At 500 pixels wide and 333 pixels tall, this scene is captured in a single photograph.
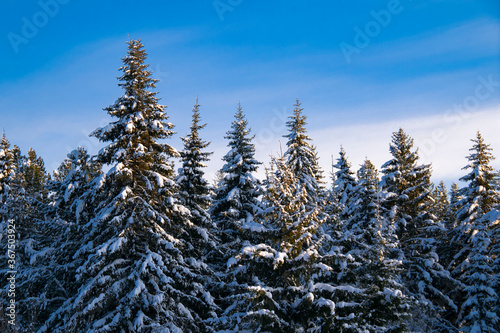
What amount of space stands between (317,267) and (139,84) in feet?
40.8

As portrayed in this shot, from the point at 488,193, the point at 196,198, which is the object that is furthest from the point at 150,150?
the point at 488,193

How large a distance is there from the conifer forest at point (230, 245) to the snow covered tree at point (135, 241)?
7 cm

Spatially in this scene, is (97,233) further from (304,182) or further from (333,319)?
(304,182)

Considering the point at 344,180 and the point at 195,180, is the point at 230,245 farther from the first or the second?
the point at 344,180

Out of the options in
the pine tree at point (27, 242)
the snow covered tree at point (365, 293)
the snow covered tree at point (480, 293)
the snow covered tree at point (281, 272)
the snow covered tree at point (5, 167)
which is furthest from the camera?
the snow covered tree at point (5, 167)

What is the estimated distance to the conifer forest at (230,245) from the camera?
11992 mm

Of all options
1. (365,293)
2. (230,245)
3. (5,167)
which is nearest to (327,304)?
(365,293)

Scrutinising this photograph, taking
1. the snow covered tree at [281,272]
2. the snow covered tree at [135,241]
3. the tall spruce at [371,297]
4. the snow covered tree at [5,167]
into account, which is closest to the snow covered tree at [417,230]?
the tall spruce at [371,297]

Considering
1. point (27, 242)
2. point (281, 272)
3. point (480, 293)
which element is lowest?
point (480, 293)

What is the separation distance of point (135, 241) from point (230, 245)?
486 centimetres

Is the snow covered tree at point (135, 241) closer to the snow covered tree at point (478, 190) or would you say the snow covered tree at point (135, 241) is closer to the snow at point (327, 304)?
the snow at point (327, 304)

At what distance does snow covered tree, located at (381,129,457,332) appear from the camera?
829 inches

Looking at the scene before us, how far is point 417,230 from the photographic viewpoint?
914 inches

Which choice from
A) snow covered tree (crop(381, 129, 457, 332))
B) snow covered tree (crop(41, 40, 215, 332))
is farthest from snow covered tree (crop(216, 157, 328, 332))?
snow covered tree (crop(381, 129, 457, 332))
